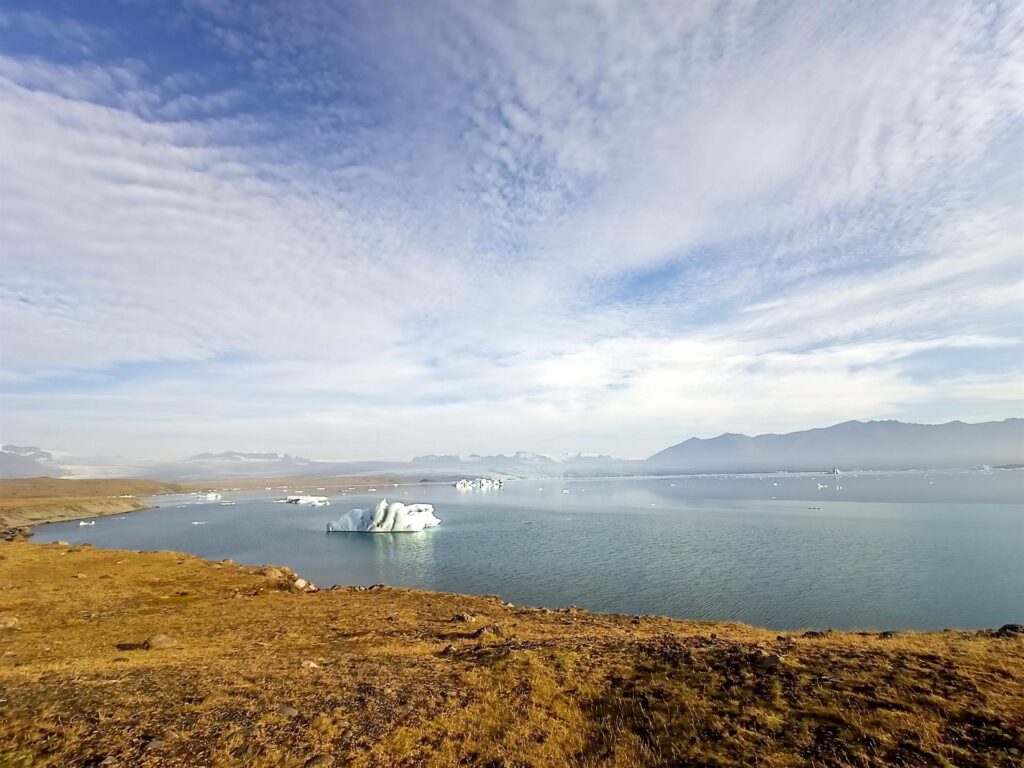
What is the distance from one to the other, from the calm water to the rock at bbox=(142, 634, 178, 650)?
25787 mm

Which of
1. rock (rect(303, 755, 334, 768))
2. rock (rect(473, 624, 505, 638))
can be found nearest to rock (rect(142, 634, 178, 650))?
rock (rect(473, 624, 505, 638))

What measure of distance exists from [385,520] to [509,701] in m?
83.6

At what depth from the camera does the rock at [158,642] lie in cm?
2142

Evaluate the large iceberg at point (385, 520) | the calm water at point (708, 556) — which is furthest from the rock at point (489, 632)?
the large iceberg at point (385, 520)

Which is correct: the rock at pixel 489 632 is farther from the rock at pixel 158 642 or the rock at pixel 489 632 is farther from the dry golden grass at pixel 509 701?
the rock at pixel 158 642

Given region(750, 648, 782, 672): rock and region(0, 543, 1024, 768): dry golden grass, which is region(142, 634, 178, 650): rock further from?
region(750, 648, 782, 672): rock

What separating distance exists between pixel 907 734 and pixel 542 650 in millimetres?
11162

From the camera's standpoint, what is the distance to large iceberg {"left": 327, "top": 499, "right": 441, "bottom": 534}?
92.6m

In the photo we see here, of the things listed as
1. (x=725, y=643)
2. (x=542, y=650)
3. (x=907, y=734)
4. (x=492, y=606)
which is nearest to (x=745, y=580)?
(x=492, y=606)

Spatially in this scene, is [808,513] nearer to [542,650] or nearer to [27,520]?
[542,650]

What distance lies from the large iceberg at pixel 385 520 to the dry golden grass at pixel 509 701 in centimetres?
6977

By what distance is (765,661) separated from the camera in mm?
15633

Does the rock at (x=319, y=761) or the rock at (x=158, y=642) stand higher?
the rock at (x=319, y=761)

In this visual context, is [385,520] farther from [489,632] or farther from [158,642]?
[489,632]
